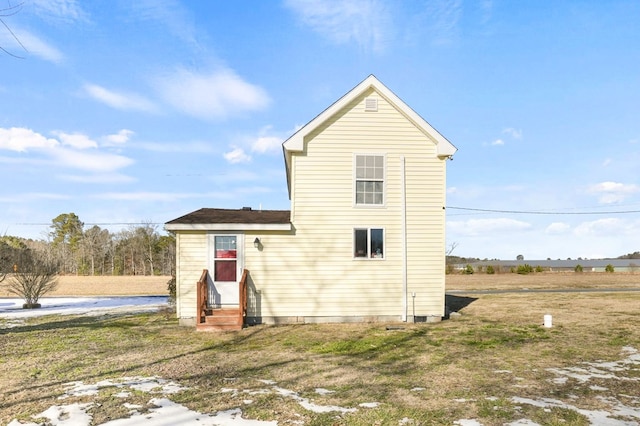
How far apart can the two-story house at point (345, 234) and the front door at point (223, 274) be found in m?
0.03

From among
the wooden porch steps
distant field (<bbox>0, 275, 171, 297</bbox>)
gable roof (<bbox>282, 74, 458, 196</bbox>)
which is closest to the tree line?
distant field (<bbox>0, 275, 171, 297</bbox>)

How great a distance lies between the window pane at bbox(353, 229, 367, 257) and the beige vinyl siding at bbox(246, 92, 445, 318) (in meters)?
0.23

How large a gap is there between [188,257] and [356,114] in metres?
7.34

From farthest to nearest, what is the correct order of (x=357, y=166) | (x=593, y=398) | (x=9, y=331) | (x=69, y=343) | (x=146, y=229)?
(x=146, y=229) < (x=357, y=166) < (x=9, y=331) < (x=69, y=343) < (x=593, y=398)

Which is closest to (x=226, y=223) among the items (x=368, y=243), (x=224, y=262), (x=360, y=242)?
(x=224, y=262)

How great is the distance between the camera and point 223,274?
12375 millimetres

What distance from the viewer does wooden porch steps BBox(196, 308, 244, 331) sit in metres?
11.4

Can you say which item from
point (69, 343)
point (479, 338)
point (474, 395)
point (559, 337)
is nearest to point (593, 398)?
point (474, 395)

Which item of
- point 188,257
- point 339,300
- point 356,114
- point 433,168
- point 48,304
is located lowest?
point 48,304

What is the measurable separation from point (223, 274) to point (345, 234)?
4222 mm

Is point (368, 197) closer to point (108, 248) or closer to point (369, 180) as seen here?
point (369, 180)

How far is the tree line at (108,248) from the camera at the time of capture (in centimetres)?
6347

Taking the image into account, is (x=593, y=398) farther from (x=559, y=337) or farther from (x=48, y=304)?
(x=48, y=304)

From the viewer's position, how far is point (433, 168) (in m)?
12.9
